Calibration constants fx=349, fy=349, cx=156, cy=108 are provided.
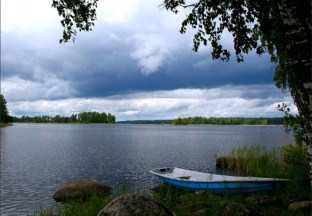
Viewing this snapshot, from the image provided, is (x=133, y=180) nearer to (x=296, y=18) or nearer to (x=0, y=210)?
(x=0, y=210)

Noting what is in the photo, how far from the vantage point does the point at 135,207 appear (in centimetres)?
941

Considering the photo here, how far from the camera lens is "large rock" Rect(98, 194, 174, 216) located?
9305 millimetres

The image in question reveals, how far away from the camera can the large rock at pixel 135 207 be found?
30.5 feet

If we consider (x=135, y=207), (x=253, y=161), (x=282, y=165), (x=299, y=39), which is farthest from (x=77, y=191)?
(x=299, y=39)

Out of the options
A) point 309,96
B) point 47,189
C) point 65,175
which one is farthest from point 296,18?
point 65,175

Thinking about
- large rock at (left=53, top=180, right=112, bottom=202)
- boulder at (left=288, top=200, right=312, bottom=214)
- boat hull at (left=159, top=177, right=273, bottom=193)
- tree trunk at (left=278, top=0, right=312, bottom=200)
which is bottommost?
large rock at (left=53, top=180, right=112, bottom=202)

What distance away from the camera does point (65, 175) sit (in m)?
32.8

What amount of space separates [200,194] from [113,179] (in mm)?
14654

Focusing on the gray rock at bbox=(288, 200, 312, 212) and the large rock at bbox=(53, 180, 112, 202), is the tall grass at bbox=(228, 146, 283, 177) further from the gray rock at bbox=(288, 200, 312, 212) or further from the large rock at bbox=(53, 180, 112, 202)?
the gray rock at bbox=(288, 200, 312, 212)

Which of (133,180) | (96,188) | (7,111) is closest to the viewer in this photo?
(96,188)

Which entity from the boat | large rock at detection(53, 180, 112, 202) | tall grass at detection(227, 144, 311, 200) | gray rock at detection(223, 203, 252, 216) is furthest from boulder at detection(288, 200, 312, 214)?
large rock at detection(53, 180, 112, 202)

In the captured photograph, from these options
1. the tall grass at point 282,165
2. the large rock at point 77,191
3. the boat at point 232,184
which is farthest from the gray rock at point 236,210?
the large rock at point 77,191

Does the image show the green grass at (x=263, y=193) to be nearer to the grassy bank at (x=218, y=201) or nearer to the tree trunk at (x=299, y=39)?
the grassy bank at (x=218, y=201)

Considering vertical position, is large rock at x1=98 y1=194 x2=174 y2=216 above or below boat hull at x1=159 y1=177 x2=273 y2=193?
above
